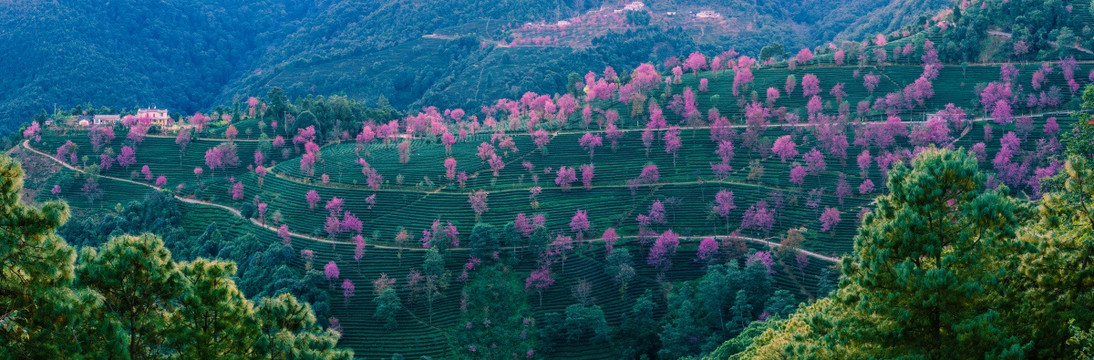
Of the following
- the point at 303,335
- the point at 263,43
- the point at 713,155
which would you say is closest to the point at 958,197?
the point at 303,335

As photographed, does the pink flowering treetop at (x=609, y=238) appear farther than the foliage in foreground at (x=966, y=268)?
Yes

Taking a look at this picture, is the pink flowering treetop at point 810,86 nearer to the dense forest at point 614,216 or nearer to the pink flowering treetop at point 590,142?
the dense forest at point 614,216

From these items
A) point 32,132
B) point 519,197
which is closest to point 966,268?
point 519,197

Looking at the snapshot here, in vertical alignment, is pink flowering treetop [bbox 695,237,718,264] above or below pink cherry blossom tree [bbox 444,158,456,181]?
below

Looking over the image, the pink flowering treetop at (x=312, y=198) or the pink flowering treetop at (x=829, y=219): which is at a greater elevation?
the pink flowering treetop at (x=312, y=198)

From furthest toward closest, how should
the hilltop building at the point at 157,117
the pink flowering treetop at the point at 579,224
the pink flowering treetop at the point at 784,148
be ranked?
the hilltop building at the point at 157,117 < the pink flowering treetop at the point at 784,148 < the pink flowering treetop at the point at 579,224

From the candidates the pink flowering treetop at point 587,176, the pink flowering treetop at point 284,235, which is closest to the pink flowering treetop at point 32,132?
the pink flowering treetop at point 284,235

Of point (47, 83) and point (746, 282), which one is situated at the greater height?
A: point (47, 83)

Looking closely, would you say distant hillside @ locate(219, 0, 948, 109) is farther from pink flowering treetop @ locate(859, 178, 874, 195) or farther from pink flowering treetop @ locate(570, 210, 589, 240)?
pink flowering treetop @ locate(859, 178, 874, 195)

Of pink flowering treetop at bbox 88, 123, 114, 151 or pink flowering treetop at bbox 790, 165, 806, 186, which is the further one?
pink flowering treetop at bbox 88, 123, 114, 151

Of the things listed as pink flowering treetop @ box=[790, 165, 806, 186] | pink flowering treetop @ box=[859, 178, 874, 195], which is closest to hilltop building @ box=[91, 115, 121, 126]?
pink flowering treetop @ box=[790, 165, 806, 186]

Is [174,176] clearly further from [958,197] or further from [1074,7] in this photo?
[1074,7]
